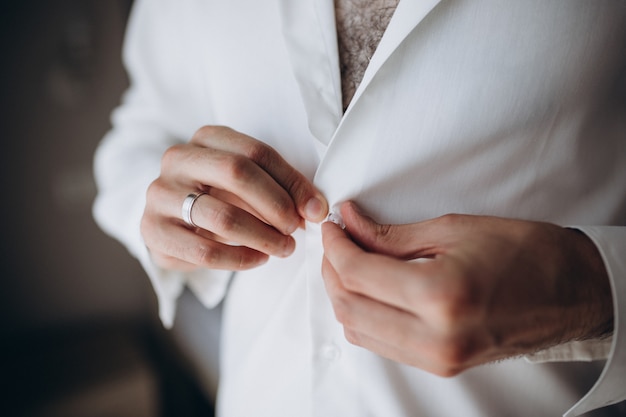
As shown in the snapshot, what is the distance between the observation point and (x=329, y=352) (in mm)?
573

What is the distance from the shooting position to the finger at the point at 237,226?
55cm

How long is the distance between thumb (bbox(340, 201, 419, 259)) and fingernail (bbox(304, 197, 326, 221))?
4 centimetres

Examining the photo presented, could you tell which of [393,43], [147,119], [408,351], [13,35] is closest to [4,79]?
[13,35]

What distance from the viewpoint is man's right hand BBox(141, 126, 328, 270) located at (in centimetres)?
53

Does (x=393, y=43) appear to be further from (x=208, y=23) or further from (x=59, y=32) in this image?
(x=59, y=32)

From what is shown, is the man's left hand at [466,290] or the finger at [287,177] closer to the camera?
the man's left hand at [466,290]

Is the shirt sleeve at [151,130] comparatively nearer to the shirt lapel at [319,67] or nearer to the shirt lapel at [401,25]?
the shirt lapel at [319,67]

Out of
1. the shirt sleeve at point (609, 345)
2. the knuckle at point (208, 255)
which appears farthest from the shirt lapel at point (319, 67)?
the shirt sleeve at point (609, 345)

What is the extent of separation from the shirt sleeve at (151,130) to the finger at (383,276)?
0.45 m

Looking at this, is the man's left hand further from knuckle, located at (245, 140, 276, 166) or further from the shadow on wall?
the shadow on wall

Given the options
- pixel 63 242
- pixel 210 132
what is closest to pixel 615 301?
pixel 210 132

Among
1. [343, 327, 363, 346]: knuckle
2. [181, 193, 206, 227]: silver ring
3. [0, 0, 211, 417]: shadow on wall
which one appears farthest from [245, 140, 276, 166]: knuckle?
[0, 0, 211, 417]: shadow on wall

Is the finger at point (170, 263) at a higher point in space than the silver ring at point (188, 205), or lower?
lower

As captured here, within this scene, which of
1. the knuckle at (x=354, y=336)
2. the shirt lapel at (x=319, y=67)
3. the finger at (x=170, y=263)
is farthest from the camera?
the finger at (x=170, y=263)
